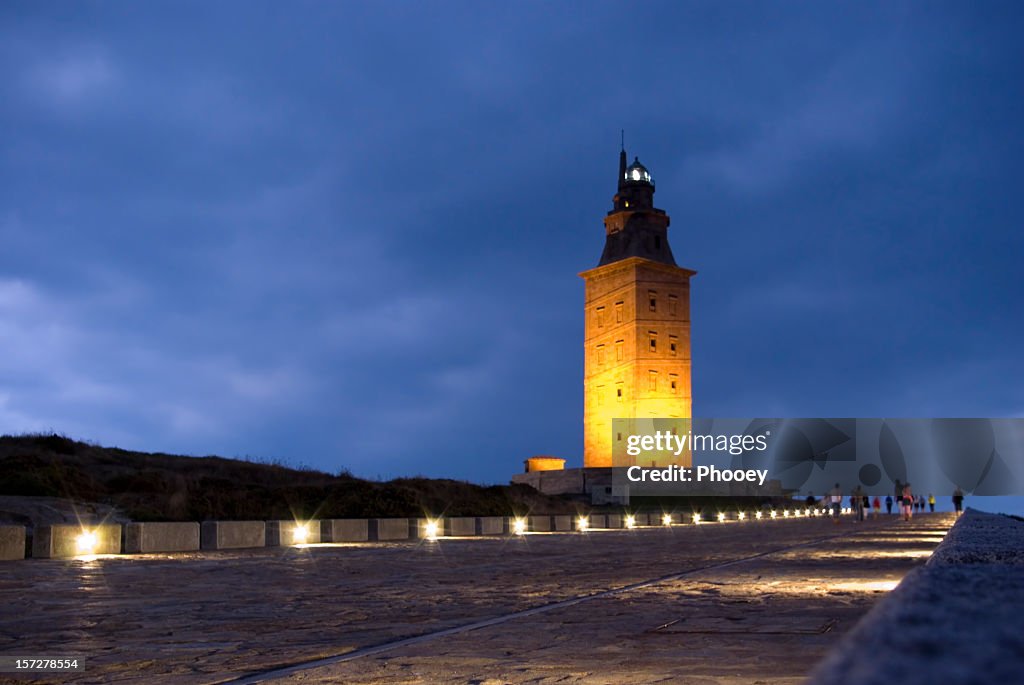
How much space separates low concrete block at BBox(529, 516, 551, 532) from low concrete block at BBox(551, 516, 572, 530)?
392 millimetres

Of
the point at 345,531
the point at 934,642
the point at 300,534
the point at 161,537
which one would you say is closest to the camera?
the point at 934,642

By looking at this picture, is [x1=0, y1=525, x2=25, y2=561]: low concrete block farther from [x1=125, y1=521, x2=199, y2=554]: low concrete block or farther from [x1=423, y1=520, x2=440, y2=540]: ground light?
[x1=423, y1=520, x2=440, y2=540]: ground light

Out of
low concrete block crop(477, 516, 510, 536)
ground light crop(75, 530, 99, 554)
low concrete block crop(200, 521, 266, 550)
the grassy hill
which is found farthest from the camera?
→ low concrete block crop(477, 516, 510, 536)

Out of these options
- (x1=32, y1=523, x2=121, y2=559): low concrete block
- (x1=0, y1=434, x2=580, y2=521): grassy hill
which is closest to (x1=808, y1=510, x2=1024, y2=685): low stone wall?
(x1=32, y1=523, x2=121, y2=559): low concrete block

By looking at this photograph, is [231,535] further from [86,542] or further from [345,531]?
[345,531]

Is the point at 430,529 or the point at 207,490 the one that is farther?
the point at 207,490

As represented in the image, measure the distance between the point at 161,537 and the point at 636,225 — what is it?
249ft

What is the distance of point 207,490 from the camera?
102ft

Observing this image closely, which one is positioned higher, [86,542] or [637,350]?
[637,350]

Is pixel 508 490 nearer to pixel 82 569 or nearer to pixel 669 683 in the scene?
pixel 82 569

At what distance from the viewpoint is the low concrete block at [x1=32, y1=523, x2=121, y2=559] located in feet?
54.7

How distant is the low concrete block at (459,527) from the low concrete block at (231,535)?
737 cm

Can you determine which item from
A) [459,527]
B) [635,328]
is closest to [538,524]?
[459,527]

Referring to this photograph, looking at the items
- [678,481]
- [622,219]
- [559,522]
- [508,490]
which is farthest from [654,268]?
[559,522]
